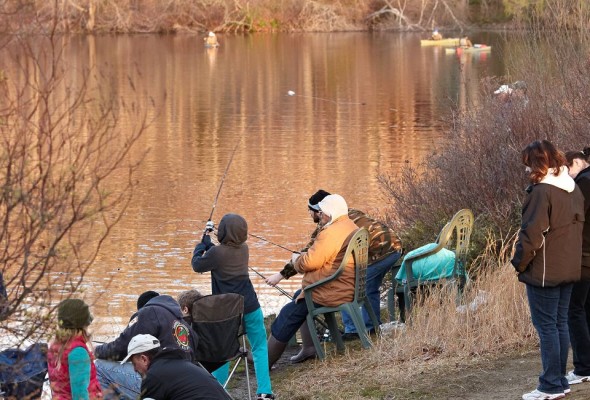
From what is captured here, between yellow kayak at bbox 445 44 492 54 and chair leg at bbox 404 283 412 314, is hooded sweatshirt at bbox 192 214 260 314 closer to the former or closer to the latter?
chair leg at bbox 404 283 412 314

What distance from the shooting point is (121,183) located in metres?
20.6

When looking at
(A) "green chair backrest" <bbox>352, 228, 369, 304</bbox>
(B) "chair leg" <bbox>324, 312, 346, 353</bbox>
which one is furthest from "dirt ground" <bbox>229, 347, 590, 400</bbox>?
(A) "green chair backrest" <bbox>352, 228, 369, 304</bbox>

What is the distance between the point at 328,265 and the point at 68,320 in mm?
2981

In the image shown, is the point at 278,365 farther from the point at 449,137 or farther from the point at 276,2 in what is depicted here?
the point at 276,2

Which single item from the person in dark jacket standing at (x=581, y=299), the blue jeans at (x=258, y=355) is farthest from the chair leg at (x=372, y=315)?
the person in dark jacket standing at (x=581, y=299)

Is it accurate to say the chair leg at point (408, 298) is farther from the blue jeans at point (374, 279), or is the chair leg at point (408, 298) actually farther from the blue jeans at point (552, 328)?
the blue jeans at point (552, 328)

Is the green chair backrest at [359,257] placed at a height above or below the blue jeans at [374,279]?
above

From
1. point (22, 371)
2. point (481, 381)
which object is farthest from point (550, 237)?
point (22, 371)

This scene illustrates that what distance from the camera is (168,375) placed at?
5773 millimetres

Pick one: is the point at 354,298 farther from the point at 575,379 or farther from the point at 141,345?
the point at 141,345

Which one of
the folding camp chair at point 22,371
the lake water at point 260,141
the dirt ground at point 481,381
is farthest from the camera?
the lake water at point 260,141

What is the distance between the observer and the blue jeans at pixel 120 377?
7.23 metres

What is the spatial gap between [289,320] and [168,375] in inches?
113

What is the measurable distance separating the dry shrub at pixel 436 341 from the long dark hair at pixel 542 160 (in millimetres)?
1991
